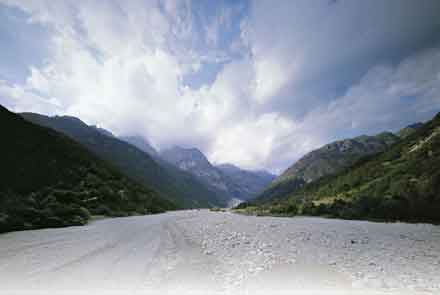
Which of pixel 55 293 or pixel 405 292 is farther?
pixel 405 292

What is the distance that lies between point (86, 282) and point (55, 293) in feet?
1.85

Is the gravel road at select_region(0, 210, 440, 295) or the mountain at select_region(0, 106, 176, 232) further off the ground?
the mountain at select_region(0, 106, 176, 232)

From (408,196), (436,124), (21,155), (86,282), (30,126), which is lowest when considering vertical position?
(86,282)

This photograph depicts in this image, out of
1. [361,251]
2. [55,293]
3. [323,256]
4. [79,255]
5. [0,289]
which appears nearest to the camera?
[55,293]

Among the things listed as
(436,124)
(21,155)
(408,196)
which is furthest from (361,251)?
(436,124)

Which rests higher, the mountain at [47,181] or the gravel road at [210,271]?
the mountain at [47,181]

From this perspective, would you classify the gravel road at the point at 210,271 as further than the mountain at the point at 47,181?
No

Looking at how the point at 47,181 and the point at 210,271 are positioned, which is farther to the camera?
the point at 47,181

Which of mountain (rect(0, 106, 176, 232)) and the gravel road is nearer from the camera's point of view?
the gravel road

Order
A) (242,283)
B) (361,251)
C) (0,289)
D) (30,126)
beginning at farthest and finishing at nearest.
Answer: (30,126) → (361,251) → (242,283) → (0,289)

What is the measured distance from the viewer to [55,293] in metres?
3.63

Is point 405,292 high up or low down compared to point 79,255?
down

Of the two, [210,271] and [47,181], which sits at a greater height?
[47,181]

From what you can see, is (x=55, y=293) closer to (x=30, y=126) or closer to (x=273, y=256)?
(x=273, y=256)
